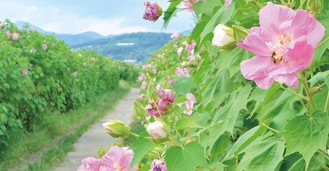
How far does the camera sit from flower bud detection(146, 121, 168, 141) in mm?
1163

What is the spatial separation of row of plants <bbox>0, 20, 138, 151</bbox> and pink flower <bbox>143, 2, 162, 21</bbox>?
139 inches

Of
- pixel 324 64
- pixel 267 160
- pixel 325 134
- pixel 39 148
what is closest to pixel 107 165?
pixel 267 160

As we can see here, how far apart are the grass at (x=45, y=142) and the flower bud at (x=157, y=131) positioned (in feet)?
14.4

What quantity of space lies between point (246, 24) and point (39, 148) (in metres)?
5.40

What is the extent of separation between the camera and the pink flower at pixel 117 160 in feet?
4.17

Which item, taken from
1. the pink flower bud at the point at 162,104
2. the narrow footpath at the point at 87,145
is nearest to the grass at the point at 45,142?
the narrow footpath at the point at 87,145

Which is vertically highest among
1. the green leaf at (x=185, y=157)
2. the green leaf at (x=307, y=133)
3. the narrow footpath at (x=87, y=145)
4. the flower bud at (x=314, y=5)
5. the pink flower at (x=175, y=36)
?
the flower bud at (x=314, y=5)

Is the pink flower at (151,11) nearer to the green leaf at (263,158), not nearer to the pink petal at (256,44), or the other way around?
the green leaf at (263,158)

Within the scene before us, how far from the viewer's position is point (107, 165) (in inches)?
50.1

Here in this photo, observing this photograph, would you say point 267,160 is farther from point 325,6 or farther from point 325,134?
point 325,6

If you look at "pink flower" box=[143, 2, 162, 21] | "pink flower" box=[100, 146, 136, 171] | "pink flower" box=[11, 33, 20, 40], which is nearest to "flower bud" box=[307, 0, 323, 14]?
"pink flower" box=[100, 146, 136, 171]

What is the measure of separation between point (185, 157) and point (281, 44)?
0.32 metres

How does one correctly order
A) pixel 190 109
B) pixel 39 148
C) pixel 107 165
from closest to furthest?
pixel 107 165 < pixel 190 109 < pixel 39 148

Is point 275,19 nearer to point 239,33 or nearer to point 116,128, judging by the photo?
point 239,33
